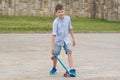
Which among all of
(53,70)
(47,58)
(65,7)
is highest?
(65,7)

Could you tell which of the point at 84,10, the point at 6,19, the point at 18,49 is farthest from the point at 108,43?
the point at 84,10

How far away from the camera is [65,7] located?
29.2 metres

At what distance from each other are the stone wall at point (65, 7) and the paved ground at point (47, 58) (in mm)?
9575

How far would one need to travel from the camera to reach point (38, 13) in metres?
28.8

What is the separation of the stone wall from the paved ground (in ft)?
31.4

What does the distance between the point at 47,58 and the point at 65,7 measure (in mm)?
16960

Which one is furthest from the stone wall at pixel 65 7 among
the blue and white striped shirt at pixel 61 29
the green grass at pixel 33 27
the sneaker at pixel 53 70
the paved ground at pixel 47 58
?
the blue and white striped shirt at pixel 61 29

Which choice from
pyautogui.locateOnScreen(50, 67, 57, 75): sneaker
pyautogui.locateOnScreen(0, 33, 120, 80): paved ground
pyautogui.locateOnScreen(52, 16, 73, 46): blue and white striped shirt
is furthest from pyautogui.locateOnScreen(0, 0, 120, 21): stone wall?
pyautogui.locateOnScreen(52, 16, 73, 46): blue and white striped shirt

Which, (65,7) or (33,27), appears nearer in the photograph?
(33,27)

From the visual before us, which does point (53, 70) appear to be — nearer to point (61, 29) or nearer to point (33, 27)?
point (61, 29)

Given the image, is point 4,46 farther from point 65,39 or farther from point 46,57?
point 65,39

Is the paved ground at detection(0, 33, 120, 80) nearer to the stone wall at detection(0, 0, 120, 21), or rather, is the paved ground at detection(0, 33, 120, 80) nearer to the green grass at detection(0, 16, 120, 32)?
the green grass at detection(0, 16, 120, 32)

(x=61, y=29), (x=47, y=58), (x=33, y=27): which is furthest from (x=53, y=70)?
(x=33, y=27)

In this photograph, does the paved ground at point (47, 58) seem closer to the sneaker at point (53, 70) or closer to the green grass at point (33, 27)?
the sneaker at point (53, 70)
